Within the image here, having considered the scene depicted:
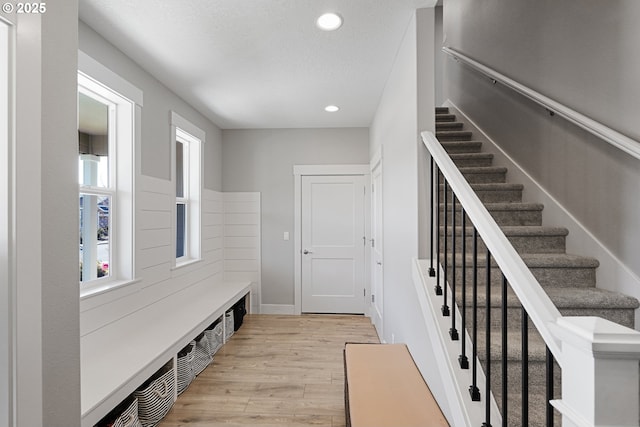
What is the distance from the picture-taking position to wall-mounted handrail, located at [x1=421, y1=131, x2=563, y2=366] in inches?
32.4

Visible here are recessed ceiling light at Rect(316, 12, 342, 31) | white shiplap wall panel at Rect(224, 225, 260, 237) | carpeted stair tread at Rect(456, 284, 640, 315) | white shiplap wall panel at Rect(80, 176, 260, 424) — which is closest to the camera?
carpeted stair tread at Rect(456, 284, 640, 315)

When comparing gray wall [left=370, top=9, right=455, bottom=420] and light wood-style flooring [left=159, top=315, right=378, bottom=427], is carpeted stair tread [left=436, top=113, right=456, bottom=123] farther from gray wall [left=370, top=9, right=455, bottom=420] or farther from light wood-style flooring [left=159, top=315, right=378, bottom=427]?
light wood-style flooring [left=159, top=315, right=378, bottom=427]

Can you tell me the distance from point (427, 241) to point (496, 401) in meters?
0.84

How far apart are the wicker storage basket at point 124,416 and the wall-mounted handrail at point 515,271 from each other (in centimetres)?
209

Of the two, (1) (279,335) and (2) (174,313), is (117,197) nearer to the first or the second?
(2) (174,313)

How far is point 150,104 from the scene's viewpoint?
2.92m

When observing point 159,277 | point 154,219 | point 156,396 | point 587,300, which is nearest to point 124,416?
point 156,396

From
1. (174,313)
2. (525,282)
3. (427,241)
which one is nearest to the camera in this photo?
(525,282)

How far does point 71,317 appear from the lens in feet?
4.27

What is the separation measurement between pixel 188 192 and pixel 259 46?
7.14 feet

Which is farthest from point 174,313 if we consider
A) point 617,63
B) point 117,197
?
point 617,63

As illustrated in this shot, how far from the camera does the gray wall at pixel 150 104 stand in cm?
223

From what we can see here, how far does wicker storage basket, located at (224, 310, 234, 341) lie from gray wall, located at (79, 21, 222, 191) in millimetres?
1645

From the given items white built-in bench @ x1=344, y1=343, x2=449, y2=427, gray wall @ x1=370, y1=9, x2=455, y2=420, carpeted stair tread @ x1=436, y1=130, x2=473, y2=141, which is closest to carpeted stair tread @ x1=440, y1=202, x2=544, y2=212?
gray wall @ x1=370, y1=9, x2=455, y2=420
